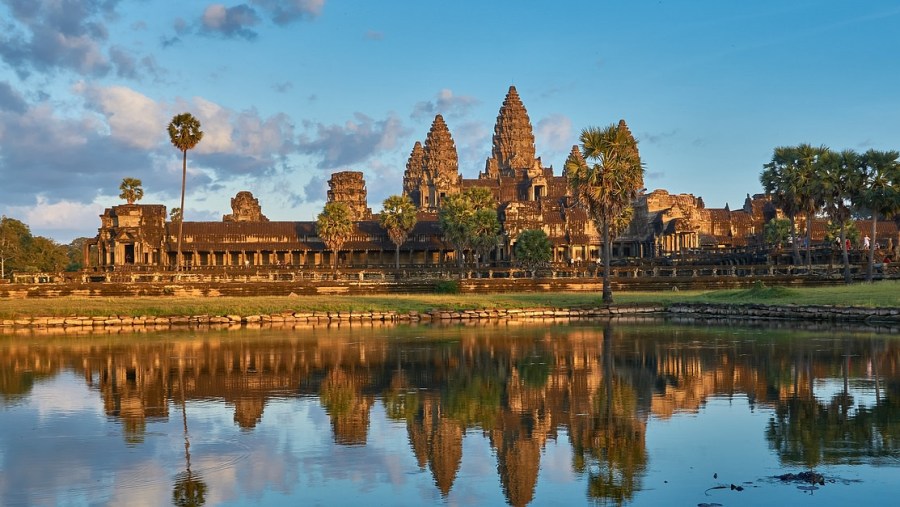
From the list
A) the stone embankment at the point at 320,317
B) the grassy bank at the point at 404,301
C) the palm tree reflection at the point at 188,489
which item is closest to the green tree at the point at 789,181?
the grassy bank at the point at 404,301

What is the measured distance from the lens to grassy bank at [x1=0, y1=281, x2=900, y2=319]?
48.5 m

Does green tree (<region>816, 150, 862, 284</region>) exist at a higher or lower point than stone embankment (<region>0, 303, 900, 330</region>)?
higher

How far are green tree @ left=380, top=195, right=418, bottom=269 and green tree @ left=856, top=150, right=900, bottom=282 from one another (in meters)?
46.1

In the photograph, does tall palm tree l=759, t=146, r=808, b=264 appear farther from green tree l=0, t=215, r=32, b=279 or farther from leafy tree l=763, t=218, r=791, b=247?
green tree l=0, t=215, r=32, b=279

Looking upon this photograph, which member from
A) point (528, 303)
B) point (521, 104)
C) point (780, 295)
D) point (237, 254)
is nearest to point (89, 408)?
point (528, 303)

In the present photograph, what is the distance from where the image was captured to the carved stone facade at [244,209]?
13450 cm

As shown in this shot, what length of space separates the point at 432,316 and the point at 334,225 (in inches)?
1992

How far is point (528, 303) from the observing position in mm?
54562

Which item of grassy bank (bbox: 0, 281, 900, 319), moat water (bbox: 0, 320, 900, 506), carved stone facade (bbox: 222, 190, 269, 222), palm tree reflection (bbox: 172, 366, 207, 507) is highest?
carved stone facade (bbox: 222, 190, 269, 222)

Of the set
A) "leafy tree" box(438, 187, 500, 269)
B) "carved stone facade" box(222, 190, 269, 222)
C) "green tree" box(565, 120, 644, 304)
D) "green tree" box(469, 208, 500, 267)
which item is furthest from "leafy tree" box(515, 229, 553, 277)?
"carved stone facade" box(222, 190, 269, 222)

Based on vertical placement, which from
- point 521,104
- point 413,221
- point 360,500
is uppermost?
point 521,104

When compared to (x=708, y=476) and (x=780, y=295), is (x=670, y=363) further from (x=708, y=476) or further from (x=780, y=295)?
(x=780, y=295)

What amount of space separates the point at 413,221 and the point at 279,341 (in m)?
63.2

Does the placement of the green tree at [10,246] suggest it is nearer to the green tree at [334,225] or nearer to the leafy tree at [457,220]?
the green tree at [334,225]
